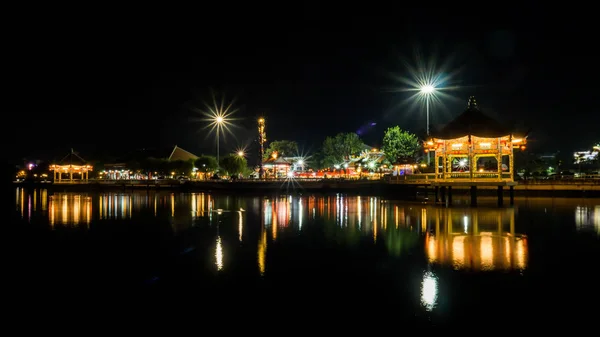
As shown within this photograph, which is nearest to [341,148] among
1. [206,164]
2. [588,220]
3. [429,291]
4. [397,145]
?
[397,145]

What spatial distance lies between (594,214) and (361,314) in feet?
76.1

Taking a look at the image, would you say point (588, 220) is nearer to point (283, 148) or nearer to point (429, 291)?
point (429, 291)

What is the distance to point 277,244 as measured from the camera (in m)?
14.3

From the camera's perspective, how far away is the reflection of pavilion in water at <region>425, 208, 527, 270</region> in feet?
37.6

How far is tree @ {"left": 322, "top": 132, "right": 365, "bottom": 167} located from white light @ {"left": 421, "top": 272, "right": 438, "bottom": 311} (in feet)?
212

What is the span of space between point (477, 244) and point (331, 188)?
3559cm

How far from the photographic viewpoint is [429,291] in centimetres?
885

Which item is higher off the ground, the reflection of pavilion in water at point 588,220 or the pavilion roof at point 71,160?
the pavilion roof at point 71,160

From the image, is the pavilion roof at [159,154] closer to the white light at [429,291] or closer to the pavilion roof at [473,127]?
the pavilion roof at [473,127]

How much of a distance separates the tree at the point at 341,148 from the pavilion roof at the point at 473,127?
41960mm

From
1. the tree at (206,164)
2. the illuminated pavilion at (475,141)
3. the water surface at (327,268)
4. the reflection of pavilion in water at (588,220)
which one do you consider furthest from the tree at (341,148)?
the water surface at (327,268)

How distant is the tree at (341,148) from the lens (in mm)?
74188

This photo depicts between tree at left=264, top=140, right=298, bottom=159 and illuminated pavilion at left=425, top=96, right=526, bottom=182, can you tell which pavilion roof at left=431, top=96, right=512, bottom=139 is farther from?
tree at left=264, top=140, right=298, bottom=159

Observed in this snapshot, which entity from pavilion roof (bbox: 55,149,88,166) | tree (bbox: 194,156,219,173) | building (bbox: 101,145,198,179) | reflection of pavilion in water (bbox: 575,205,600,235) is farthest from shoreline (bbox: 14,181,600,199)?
building (bbox: 101,145,198,179)
